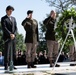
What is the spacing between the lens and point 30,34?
9008 millimetres

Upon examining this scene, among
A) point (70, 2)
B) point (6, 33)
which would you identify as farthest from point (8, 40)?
point (70, 2)

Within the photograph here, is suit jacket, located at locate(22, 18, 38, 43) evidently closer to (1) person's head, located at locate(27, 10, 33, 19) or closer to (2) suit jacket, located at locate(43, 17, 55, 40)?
(1) person's head, located at locate(27, 10, 33, 19)

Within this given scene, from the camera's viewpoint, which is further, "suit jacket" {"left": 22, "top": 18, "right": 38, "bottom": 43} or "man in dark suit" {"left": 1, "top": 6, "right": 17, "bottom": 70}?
"suit jacket" {"left": 22, "top": 18, "right": 38, "bottom": 43}

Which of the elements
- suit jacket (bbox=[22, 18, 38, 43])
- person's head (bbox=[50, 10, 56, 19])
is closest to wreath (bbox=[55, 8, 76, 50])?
person's head (bbox=[50, 10, 56, 19])

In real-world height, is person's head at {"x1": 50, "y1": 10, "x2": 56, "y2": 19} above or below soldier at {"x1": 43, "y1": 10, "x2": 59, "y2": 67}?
above

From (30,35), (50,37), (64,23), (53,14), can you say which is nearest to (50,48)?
(50,37)

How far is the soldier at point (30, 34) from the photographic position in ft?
29.3

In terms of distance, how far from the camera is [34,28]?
8.99 m

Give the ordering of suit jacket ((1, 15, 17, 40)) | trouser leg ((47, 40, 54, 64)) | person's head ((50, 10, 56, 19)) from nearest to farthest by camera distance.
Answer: suit jacket ((1, 15, 17, 40)) → person's head ((50, 10, 56, 19)) → trouser leg ((47, 40, 54, 64))

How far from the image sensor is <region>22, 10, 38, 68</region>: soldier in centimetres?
894

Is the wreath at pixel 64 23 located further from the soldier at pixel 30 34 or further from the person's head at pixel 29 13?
the person's head at pixel 29 13

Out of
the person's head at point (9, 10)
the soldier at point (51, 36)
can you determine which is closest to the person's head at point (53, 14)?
the soldier at point (51, 36)

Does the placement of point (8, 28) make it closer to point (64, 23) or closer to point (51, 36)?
point (51, 36)

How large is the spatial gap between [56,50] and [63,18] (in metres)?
1.00
